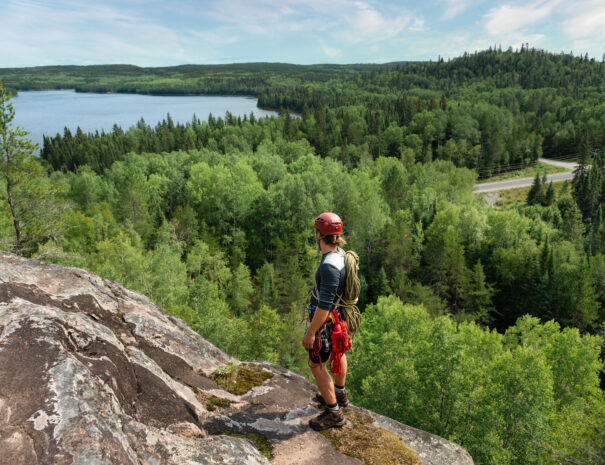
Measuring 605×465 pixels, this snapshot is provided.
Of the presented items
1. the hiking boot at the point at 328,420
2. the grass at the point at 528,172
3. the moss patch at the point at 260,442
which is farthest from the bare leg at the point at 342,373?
the grass at the point at 528,172

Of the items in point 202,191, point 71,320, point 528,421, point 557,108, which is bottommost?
point 528,421

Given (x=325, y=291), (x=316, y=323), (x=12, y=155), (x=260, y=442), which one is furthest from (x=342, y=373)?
(x=12, y=155)

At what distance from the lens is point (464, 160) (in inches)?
4176

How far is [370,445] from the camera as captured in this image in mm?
6902

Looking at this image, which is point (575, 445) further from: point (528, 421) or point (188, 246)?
point (188, 246)

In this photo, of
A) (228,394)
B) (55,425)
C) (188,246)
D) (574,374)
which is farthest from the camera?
(188,246)

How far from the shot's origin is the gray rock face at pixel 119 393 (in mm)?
4367

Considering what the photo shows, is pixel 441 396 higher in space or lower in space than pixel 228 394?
lower

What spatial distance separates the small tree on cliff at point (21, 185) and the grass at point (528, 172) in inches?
4071

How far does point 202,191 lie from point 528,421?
162 feet

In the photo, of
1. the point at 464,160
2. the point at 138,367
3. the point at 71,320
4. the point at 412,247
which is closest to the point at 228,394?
the point at 138,367

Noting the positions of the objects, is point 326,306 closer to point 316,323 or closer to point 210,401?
point 316,323

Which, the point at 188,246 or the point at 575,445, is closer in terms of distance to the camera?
the point at 575,445

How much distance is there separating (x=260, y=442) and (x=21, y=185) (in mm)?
19511
